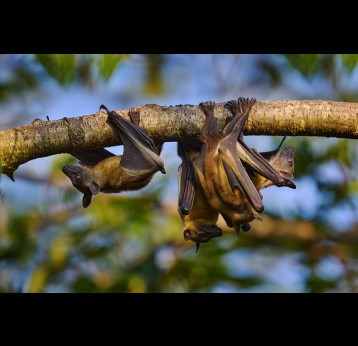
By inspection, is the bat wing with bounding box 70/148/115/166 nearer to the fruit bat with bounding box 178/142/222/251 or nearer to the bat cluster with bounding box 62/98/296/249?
the bat cluster with bounding box 62/98/296/249

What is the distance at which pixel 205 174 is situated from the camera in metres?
7.24

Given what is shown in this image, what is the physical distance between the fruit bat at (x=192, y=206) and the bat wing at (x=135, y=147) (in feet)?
0.90

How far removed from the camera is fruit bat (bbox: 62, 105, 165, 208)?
7031mm

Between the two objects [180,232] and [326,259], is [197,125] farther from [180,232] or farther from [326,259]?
[326,259]

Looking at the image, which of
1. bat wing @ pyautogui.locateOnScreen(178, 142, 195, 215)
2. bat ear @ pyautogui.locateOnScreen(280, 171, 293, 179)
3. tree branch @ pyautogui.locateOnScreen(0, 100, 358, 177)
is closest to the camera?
tree branch @ pyautogui.locateOnScreen(0, 100, 358, 177)

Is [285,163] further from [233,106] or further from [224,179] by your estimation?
[233,106]

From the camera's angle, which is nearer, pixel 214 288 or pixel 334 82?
pixel 214 288

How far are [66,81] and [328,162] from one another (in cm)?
322

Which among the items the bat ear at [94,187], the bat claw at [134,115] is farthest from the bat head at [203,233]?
the bat claw at [134,115]

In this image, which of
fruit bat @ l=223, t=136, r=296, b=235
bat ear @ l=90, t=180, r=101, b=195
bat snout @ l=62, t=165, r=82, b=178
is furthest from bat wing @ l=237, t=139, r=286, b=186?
bat snout @ l=62, t=165, r=82, b=178

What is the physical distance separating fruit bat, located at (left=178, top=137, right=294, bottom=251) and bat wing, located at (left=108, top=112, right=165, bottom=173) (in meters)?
0.28

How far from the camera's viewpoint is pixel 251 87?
9.92 meters

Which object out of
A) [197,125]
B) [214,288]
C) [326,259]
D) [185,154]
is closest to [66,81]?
[185,154]

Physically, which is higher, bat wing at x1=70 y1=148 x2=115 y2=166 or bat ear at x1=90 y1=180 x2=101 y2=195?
bat wing at x1=70 y1=148 x2=115 y2=166
